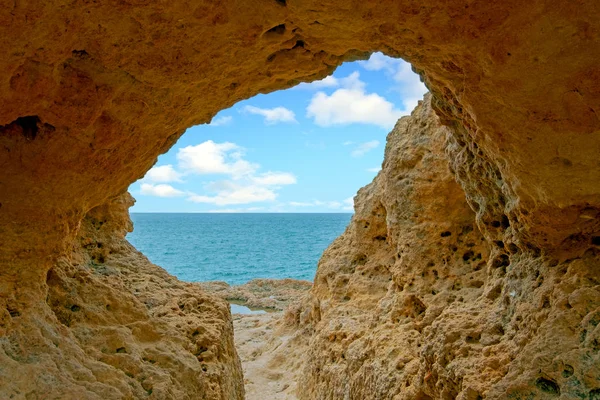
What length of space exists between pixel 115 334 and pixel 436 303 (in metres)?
3.59

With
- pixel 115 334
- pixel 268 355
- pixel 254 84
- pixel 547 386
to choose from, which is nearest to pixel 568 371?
pixel 547 386

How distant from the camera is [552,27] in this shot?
2.80m

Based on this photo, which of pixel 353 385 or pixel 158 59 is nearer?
pixel 158 59

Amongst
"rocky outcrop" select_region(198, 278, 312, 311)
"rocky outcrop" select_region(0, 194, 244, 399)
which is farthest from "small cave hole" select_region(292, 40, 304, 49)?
"rocky outcrop" select_region(198, 278, 312, 311)

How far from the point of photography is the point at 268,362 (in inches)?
370

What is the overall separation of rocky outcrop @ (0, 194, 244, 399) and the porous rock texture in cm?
3

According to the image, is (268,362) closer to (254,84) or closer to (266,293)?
(254,84)

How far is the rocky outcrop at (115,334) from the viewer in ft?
10.1

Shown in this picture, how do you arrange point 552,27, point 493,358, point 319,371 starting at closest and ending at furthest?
point 552,27 → point 493,358 → point 319,371

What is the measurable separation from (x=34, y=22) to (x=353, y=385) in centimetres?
527

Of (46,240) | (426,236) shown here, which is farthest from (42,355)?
(426,236)

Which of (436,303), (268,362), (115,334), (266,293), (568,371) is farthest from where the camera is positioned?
(266,293)

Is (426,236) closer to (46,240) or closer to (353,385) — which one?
(353,385)

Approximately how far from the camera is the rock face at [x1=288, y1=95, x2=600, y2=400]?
3363mm
